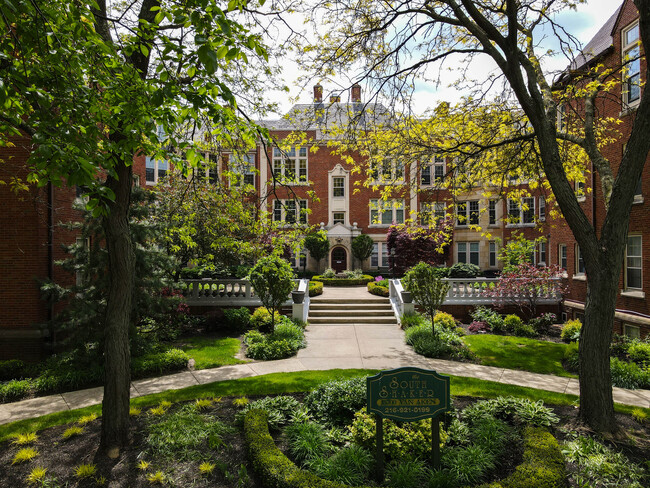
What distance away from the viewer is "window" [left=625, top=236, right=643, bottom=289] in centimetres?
1234

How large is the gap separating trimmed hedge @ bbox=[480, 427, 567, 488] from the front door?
84.1ft

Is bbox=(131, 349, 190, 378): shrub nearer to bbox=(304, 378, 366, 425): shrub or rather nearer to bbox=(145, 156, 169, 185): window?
bbox=(304, 378, 366, 425): shrub

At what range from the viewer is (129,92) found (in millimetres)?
3965

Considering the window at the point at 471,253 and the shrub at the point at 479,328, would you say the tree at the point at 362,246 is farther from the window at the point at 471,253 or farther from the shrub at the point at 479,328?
the shrub at the point at 479,328

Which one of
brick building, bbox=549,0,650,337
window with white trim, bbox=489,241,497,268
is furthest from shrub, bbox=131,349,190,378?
window with white trim, bbox=489,241,497,268

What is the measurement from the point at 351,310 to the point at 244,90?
388 inches

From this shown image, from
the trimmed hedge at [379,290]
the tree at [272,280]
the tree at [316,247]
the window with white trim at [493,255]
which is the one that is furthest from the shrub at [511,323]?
the window with white trim at [493,255]

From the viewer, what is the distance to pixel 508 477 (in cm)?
392

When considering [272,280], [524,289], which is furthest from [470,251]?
[272,280]

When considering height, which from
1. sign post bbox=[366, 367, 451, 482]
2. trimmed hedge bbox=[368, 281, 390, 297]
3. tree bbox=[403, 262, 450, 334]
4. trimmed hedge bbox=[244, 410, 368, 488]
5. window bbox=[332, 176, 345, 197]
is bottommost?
trimmed hedge bbox=[244, 410, 368, 488]

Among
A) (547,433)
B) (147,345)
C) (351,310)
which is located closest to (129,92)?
(547,433)

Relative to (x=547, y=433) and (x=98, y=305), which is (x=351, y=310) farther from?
(x=547, y=433)

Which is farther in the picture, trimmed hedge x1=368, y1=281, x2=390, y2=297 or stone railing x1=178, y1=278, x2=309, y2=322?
trimmed hedge x1=368, y1=281, x2=390, y2=297

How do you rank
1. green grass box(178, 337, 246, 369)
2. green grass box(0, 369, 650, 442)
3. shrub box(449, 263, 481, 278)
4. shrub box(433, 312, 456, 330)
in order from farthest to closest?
shrub box(449, 263, 481, 278) < shrub box(433, 312, 456, 330) < green grass box(178, 337, 246, 369) < green grass box(0, 369, 650, 442)
